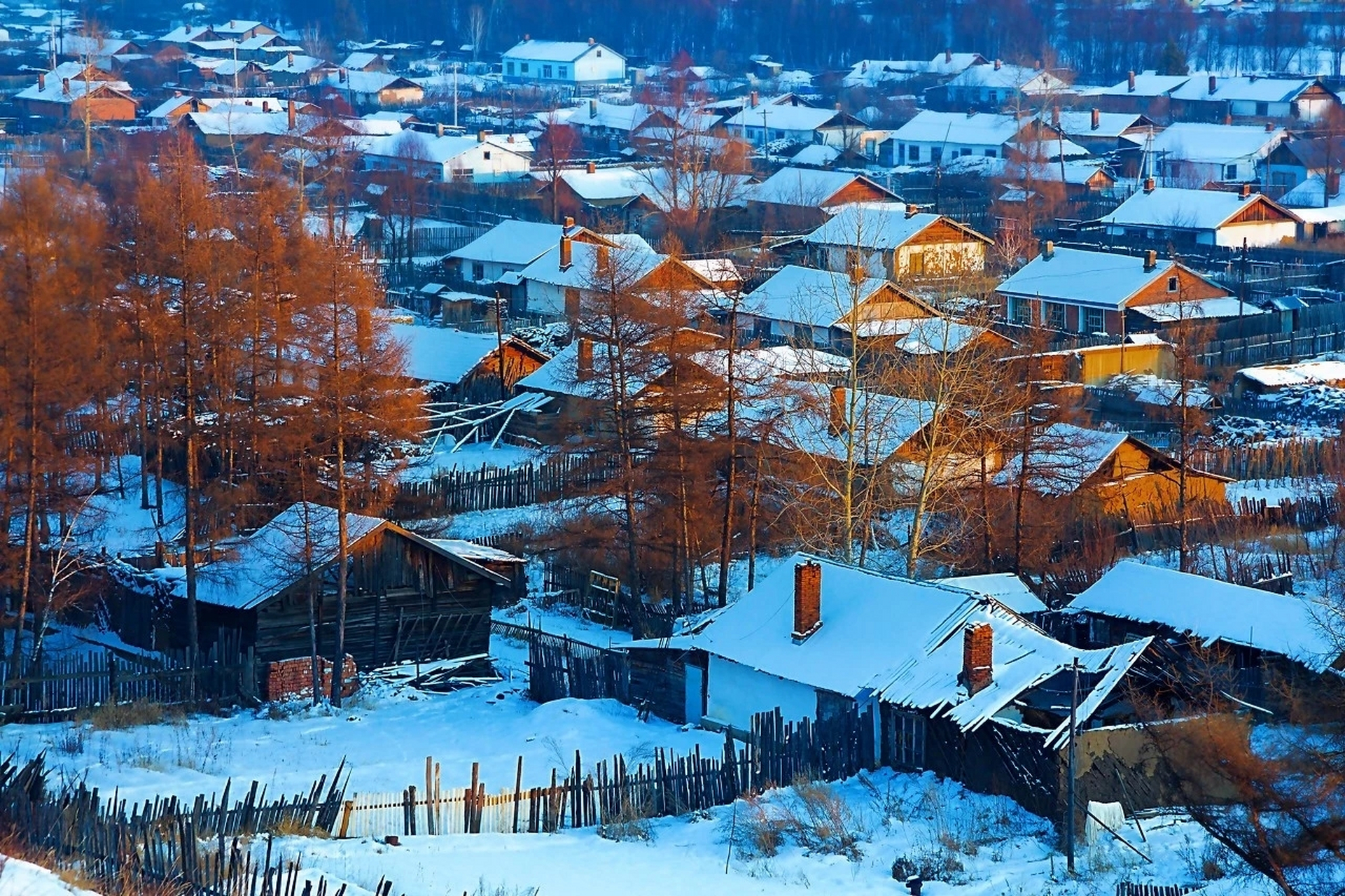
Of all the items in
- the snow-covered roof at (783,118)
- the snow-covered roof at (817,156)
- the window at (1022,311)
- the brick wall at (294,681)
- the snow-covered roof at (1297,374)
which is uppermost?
the snow-covered roof at (783,118)

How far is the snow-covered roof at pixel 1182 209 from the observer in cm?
6462

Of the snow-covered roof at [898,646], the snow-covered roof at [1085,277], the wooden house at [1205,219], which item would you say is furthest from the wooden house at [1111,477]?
the wooden house at [1205,219]

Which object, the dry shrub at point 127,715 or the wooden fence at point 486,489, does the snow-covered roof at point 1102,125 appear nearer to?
the wooden fence at point 486,489

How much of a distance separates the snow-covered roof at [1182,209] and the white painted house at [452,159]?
95.6ft

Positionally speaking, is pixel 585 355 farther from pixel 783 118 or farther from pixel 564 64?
pixel 564 64

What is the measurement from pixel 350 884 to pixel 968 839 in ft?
19.9

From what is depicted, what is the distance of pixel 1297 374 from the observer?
46812mm

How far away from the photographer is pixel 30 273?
2469 centimetres

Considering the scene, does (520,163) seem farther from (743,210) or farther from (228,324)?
(228,324)

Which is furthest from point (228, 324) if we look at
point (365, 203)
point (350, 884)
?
point (365, 203)

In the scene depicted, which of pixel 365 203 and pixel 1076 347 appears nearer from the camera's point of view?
pixel 1076 347

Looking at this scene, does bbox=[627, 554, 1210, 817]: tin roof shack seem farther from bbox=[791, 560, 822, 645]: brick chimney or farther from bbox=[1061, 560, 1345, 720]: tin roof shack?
bbox=[1061, 560, 1345, 720]: tin roof shack

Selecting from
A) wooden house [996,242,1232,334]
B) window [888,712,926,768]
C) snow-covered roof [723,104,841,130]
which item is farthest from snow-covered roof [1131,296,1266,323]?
snow-covered roof [723,104,841,130]

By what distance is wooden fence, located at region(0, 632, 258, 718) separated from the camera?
79.6 ft
